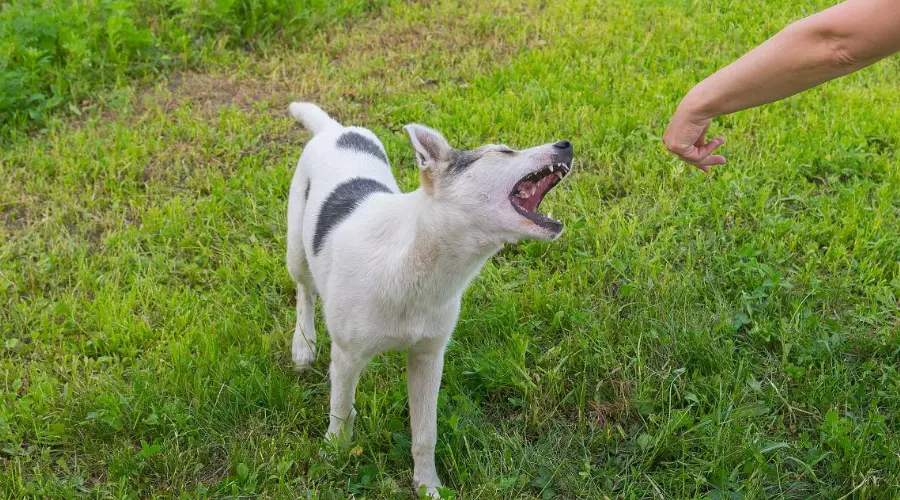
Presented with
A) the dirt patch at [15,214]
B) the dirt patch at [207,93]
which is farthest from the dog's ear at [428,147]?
the dirt patch at [207,93]

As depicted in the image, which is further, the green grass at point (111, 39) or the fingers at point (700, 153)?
the green grass at point (111, 39)

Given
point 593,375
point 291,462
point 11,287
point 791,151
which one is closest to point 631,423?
point 593,375

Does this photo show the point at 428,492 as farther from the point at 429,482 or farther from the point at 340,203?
the point at 340,203

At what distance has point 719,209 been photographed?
4527 mm

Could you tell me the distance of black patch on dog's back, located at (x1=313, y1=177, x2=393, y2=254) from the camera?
10.6 feet

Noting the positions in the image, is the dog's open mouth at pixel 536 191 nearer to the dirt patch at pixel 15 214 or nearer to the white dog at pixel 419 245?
the white dog at pixel 419 245

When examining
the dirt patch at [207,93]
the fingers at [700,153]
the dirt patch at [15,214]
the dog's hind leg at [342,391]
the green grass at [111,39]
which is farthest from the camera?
the dirt patch at [207,93]

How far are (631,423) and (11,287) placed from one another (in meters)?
3.39

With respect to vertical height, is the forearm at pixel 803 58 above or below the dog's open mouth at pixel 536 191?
above

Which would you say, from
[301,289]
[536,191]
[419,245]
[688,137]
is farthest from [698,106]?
[301,289]

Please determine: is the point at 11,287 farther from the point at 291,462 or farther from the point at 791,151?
the point at 791,151

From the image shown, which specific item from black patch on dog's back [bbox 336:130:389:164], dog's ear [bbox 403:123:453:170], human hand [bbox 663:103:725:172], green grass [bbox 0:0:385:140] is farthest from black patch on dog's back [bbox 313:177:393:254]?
green grass [bbox 0:0:385:140]

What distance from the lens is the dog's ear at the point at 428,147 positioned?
107 inches

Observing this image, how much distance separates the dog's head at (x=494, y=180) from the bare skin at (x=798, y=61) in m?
0.50
